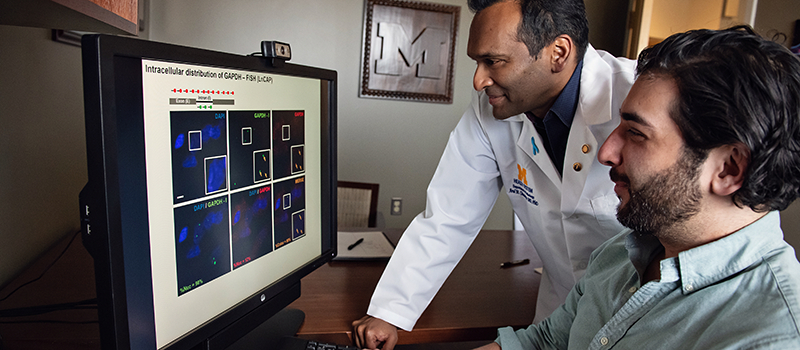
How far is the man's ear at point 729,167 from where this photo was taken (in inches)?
26.3

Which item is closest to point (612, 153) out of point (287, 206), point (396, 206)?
point (287, 206)

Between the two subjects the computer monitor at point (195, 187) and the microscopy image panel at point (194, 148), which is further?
the microscopy image panel at point (194, 148)

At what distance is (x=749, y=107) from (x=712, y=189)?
122mm

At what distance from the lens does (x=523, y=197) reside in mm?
1355

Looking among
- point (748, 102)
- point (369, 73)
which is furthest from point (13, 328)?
point (369, 73)

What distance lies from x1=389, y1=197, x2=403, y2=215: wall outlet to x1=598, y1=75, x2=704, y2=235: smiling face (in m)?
2.86

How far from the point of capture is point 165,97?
65 centimetres

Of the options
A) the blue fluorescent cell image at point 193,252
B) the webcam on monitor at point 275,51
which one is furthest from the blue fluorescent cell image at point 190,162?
the webcam on monitor at point 275,51

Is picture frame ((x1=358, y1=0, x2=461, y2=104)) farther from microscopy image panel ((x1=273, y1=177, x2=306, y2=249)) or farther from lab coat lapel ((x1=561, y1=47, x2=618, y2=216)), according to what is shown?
microscopy image panel ((x1=273, y1=177, x2=306, y2=249))

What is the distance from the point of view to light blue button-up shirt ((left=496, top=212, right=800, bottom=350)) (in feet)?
1.86

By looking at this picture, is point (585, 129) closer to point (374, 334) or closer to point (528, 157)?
point (528, 157)

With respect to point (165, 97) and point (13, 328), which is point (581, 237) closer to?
point (165, 97)

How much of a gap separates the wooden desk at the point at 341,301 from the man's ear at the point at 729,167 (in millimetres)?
608

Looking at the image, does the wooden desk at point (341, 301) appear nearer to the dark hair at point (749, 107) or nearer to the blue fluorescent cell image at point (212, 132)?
the blue fluorescent cell image at point (212, 132)
